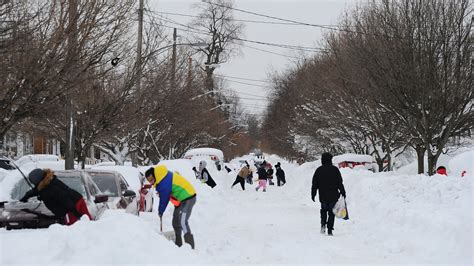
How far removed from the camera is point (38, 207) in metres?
10.3

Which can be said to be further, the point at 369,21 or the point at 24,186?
the point at 369,21

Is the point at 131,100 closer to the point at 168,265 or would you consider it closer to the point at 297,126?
the point at 168,265

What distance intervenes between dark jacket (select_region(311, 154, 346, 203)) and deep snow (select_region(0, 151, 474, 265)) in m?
0.72

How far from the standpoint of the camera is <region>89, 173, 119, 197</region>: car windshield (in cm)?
1287

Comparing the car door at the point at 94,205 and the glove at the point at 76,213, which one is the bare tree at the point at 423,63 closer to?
the car door at the point at 94,205

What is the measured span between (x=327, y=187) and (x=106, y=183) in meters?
4.30

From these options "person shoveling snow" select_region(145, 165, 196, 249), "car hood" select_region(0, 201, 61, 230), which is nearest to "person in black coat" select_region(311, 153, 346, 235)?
"person shoveling snow" select_region(145, 165, 196, 249)

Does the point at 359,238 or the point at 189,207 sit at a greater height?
the point at 189,207

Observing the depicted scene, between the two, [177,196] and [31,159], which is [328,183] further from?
[31,159]

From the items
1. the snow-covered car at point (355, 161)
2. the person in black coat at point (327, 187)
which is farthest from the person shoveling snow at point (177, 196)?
the snow-covered car at point (355, 161)

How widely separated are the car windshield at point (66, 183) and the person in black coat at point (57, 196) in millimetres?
1780

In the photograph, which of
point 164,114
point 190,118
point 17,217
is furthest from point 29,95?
point 190,118

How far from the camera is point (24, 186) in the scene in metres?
11.6

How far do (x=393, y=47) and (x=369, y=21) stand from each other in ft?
7.14
